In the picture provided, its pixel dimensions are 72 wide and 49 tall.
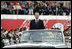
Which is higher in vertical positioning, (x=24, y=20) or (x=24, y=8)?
(x=24, y=8)

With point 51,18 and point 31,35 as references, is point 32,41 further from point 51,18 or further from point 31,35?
point 51,18

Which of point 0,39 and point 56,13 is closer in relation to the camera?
point 0,39

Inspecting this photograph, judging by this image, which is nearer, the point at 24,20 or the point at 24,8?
the point at 24,20

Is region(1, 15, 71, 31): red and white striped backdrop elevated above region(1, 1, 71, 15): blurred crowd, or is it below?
below

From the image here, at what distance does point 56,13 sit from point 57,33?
12.5m

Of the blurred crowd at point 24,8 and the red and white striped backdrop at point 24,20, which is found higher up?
the blurred crowd at point 24,8

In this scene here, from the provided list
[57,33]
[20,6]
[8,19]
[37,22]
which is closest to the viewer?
[57,33]

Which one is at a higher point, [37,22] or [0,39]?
[37,22]

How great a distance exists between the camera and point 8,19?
18.7 metres

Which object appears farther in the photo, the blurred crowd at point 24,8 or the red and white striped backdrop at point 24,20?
the blurred crowd at point 24,8

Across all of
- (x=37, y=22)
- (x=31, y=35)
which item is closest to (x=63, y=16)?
(x=37, y=22)

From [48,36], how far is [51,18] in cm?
1254

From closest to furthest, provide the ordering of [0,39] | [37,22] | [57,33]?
[57,33] < [37,22] < [0,39]

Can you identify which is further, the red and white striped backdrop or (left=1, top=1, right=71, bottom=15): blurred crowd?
(left=1, top=1, right=71, bottom=15): blurred crowd
